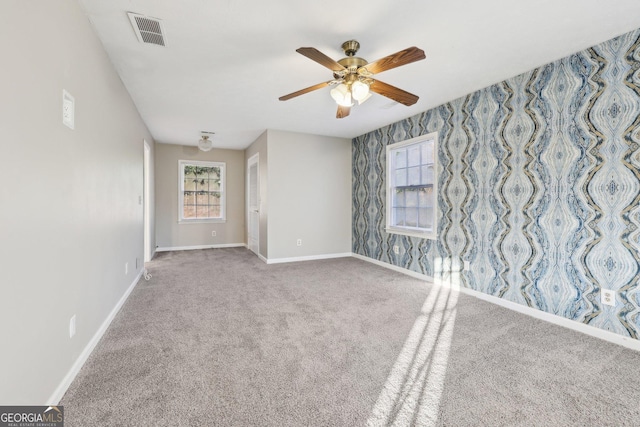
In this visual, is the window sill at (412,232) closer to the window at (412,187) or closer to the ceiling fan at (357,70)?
the window at (412,187)

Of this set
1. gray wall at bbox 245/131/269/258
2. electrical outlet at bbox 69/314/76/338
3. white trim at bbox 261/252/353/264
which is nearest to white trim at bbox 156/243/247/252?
gray wall at bbox 245/131/269/258

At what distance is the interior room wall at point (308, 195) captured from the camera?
5020mm

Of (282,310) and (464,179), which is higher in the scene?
(464,179)

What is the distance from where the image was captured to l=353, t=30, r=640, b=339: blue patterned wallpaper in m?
2.22

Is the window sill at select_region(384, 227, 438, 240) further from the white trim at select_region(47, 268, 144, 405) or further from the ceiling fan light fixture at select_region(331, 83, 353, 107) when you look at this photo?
the white trim at select_region(47, 268, 144, 405)

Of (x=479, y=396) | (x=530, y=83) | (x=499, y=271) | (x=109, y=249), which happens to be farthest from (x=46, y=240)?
(x=530, y=83)

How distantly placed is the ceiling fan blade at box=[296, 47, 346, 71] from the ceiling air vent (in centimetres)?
109

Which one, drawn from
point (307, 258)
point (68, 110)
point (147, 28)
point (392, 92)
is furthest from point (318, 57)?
point (307, 258)

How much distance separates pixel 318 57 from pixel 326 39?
0.41 meters

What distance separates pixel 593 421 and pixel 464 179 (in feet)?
8.27

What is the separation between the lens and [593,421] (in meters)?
1.43

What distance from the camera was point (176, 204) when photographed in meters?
6.39

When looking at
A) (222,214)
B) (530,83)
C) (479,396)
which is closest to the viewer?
(479,396)

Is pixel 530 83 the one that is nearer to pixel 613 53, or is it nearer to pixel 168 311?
pixel 613 53
